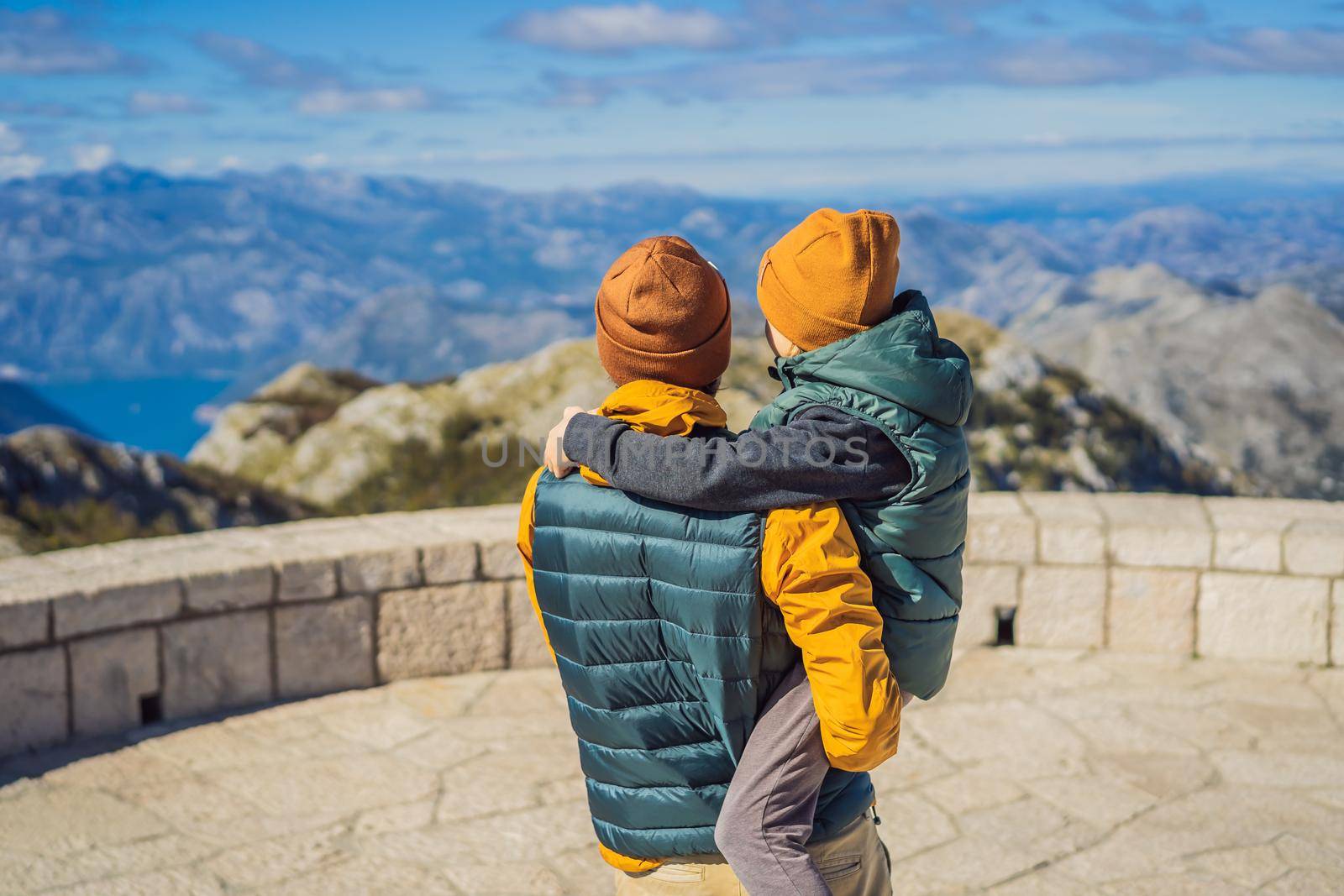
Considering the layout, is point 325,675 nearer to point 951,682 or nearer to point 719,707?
point 951,682

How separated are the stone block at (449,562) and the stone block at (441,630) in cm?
4

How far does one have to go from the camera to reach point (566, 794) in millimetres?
3795

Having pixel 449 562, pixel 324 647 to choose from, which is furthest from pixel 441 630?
pixel 324 647

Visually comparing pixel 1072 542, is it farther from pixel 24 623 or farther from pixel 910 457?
pixel 24 623

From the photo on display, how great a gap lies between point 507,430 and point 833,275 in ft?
37.2

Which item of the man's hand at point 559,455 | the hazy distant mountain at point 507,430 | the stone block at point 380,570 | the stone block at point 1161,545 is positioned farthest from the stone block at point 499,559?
the hazy distant mountain at point 507,430

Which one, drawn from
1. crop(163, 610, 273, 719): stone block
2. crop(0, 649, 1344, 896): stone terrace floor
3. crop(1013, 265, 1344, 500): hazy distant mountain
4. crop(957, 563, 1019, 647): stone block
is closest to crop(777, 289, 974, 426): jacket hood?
crop(0, 649, 1344, 896): stone terrace floor

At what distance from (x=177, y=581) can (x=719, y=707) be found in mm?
3116

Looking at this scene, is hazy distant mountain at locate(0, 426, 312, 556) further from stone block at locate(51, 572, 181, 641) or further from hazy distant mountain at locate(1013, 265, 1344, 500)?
hazy distant mountain at locate(1013, 265, 1344, 500)

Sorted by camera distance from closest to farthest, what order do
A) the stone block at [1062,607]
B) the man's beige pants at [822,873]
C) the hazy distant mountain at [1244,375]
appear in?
1. the man's beige pants at [822,873]
2. the stone block at [1062,607]
3. the hazy distant mountain at [1244,375]

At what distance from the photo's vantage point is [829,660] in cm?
163

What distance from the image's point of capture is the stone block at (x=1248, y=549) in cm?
479

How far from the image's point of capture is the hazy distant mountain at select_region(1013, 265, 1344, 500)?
108 feet

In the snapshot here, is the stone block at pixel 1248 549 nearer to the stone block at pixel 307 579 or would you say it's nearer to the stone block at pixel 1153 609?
the stone block at pixel 1153 609
